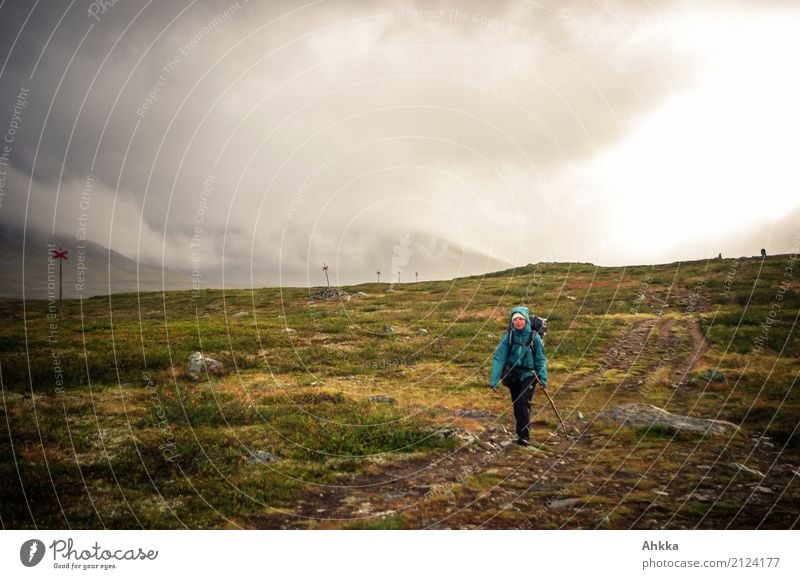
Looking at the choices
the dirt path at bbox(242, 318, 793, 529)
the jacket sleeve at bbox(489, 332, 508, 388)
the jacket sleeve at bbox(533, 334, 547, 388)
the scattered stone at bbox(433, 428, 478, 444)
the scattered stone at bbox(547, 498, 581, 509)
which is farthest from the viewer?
the scattered stone at bbox(433, 428, 478, 444)

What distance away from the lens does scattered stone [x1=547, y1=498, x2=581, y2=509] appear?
8680mm

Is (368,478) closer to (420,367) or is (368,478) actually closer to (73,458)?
(73,458)

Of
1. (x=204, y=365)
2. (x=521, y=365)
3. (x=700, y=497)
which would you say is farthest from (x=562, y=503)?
(x=204, y=365)

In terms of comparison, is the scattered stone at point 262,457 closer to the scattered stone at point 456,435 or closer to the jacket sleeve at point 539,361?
the scattered stone at point 456,435

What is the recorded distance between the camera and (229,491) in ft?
29.8

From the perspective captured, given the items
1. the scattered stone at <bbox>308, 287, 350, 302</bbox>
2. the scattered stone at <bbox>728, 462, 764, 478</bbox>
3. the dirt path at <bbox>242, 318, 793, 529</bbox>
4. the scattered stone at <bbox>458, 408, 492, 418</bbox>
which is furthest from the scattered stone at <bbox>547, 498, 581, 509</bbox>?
the scattered stone at <bbox>308, 287, 350, 302</bbox>

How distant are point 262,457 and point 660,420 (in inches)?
480

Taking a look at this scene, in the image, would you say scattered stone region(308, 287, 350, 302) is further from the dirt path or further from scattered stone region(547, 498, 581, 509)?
scattered stone region(547, 498, 581, 509)

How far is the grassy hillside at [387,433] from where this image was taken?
8.57 m

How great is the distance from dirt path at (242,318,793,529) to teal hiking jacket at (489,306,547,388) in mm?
2129

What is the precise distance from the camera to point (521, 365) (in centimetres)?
1219

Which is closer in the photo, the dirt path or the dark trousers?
the dirt path
